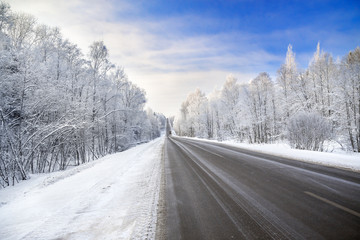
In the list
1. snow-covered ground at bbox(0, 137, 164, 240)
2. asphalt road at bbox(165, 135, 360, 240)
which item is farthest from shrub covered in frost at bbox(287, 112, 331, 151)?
snow-covered ground at bbox(0, 137, 164, 240)

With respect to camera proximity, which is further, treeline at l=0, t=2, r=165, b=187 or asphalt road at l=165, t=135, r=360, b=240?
treeline at l=0, t=2, r=165, b=187

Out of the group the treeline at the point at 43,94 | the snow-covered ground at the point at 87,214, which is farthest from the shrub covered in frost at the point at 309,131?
the treeline at the point at 43,94

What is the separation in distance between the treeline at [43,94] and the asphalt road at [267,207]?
29.3 feet

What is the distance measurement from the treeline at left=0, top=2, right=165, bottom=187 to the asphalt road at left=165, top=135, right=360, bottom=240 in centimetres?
893

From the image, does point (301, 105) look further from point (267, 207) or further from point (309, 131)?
point (267, 207)

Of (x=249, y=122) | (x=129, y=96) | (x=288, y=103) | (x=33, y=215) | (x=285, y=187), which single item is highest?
(x=129, y=96)

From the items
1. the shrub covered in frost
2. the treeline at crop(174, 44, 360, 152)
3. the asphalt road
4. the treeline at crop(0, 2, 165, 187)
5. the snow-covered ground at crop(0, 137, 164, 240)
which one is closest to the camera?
the asphalt road

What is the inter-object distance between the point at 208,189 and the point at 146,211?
212 centimetres

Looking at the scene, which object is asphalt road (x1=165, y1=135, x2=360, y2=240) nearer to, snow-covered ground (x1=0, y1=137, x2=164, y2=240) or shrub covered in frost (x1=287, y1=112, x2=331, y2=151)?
snow-covered ground (x1=0, y1=137, x2=164, y2=240)

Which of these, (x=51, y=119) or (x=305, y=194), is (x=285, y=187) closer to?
(x=305, y=194)

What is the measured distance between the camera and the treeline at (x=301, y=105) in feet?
44.7

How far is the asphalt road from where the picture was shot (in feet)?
9.32

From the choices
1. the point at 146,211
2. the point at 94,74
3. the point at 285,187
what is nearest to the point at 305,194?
the point at 285,187

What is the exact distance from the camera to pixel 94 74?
2008 centimetres
